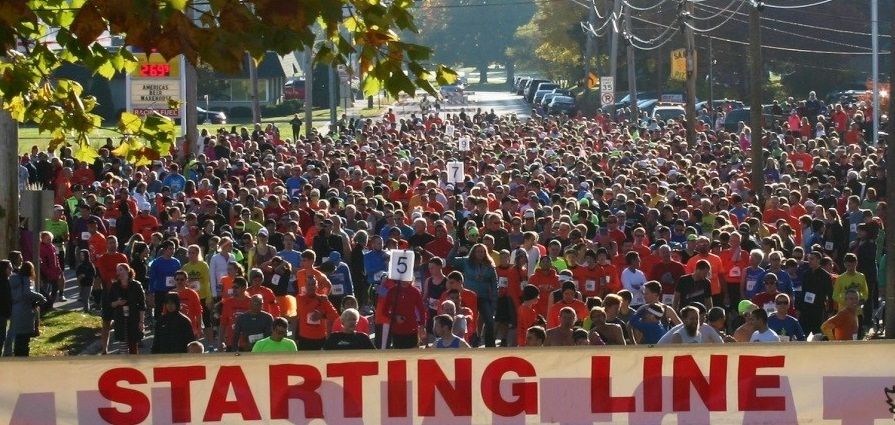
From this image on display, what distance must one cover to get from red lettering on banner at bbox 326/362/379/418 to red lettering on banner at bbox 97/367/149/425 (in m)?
1.04

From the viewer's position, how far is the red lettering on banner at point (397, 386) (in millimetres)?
9242

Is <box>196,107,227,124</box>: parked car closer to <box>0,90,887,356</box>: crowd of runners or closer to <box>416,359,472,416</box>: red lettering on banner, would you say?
<box>0,90,887,356</box>: crowd of runners

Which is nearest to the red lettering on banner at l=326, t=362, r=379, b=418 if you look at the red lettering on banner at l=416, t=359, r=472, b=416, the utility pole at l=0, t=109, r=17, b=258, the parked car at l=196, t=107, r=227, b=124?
the red lettering on banner at l=416, t=359, r=472, b=416

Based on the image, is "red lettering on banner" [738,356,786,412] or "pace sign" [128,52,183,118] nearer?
"red lettering on banner" [738,356,786,412]

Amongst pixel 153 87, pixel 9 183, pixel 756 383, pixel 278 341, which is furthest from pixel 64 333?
pixel 153 87

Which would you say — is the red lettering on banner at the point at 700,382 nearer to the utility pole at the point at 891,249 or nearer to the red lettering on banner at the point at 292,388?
the red lettering on banner at the point at 292,388

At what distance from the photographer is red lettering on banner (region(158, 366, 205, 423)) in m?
9.12

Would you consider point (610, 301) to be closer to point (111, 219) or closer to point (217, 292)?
point (217, 292)

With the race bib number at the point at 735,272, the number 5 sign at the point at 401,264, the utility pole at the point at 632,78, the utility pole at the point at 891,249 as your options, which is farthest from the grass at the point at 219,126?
the utility pole at the point at 891,249

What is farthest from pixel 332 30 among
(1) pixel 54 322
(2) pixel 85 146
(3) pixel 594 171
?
(3) pixel 594 171

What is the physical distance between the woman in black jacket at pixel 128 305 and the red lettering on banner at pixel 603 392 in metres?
8.80

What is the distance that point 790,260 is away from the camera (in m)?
17.5

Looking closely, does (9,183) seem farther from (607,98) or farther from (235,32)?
(607,98)

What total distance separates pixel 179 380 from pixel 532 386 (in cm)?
197
